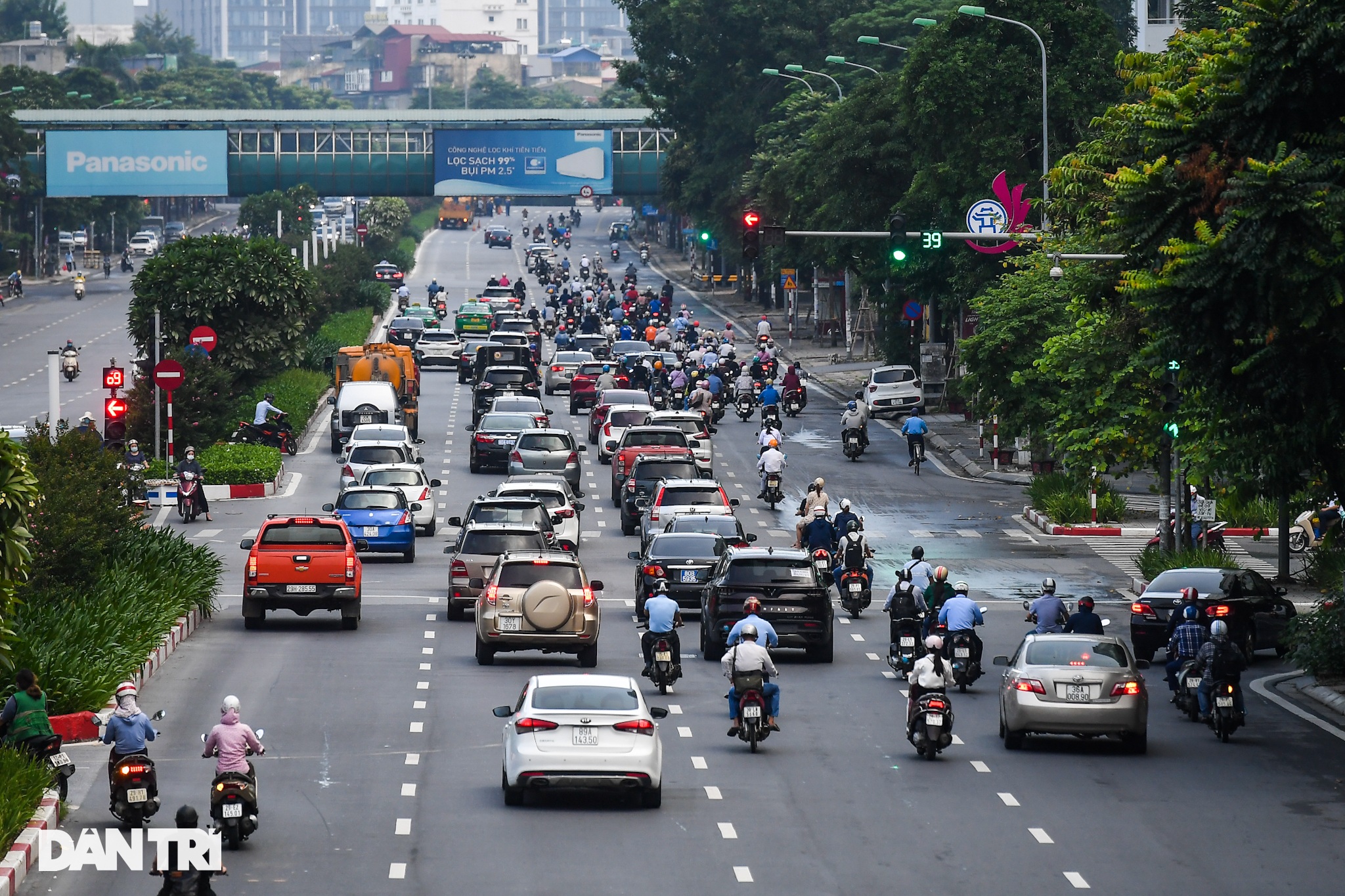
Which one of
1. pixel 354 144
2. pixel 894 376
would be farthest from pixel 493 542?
pixel 354 144

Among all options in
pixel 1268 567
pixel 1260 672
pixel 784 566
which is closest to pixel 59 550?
pixel 784 566

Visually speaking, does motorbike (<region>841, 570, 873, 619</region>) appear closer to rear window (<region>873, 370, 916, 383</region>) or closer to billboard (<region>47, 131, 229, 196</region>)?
rear window (<region>873, 370, 916, 383</region>)

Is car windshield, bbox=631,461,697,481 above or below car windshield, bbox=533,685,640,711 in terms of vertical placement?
below

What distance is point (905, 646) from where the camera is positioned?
28156 mm

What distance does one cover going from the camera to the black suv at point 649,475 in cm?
4300

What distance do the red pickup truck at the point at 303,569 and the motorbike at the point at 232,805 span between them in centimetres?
1309

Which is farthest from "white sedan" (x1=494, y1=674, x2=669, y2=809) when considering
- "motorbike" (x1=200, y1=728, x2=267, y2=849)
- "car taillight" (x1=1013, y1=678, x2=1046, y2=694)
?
"car taillight" (x1=1013, y1=678, x2=1046, y2=694)

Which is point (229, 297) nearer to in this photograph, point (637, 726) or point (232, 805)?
point (637, 726)

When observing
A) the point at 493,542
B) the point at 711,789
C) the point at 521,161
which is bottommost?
the point at 711,789

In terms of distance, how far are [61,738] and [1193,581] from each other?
16674 mm

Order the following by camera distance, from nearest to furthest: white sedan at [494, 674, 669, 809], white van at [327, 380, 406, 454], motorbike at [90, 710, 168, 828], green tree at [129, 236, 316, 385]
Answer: motorbike at [90, 710, 168, 828], white sedan at [494, 674, 669, 809], white van at [327, 380, 406, 454], green tree at [129, 236, 316, 385]

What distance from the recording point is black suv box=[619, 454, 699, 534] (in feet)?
141

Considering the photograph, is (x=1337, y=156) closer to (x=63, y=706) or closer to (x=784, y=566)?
(x=784, y=566)

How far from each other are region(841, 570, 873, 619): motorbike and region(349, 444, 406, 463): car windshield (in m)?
14.0
